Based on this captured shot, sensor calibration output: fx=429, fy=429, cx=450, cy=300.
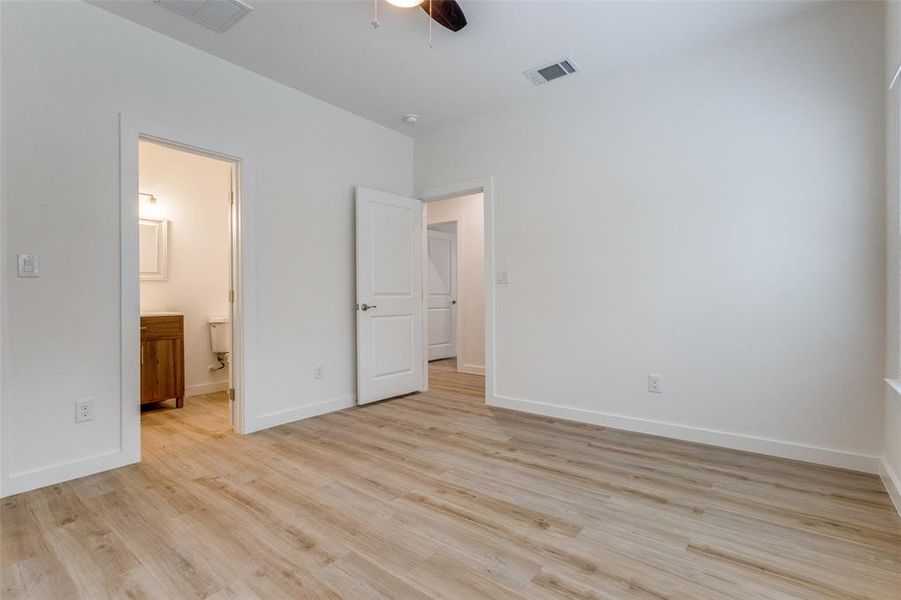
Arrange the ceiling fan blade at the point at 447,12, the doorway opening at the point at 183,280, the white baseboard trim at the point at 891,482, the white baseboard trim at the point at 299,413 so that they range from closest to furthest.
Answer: the white baseboard trim at the point at 891,482 < the ceiling fan blade at the point at 447,12 < the white baseboard trim at the point at 299,413 < the doorway opening at the point at 183,280

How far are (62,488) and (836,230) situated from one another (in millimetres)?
4410

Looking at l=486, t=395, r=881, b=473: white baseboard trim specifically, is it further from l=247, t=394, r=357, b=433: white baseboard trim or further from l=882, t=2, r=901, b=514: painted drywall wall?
l=247, t=394, r=357, b=433: white baseboard trim

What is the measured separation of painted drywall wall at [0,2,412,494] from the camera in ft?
7.16

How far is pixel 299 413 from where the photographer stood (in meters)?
3.42

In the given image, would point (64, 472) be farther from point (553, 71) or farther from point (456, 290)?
point (456, 290)

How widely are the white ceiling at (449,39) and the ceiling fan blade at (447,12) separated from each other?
215 mm

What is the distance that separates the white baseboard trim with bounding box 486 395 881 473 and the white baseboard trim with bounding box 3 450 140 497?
8.99 ft

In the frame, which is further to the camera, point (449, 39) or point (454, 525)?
point (449, 39)

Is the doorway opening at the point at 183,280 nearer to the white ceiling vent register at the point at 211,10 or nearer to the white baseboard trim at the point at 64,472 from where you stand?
the white baseboard trim at the point at 64,472

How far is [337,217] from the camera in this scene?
374 cm

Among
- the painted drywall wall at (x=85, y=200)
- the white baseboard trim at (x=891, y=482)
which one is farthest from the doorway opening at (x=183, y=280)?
the white baseboard trim at (x=891, y=482)

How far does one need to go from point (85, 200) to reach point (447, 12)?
2219 mm

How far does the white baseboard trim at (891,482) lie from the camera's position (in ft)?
6.36

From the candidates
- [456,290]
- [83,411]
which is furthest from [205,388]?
[456,290]
